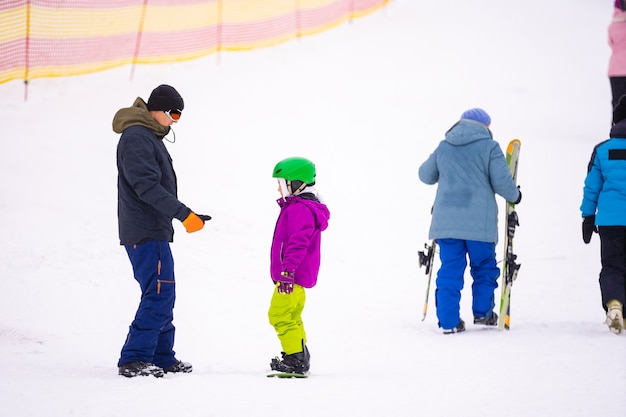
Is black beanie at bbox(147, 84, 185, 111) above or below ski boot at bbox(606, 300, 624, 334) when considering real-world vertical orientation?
above

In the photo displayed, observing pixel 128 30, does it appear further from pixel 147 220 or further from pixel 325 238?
pixel 147 220

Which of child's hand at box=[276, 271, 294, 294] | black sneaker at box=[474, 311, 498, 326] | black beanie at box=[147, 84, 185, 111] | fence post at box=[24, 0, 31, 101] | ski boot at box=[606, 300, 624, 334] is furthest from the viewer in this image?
fence post at box=[24, 0, 31, 101]

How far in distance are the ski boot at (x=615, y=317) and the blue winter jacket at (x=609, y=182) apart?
62 centimetres

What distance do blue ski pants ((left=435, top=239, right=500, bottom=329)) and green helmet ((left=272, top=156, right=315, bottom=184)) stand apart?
2.16 m

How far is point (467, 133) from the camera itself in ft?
24.4

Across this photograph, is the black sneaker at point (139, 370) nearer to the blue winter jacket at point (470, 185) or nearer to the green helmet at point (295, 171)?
the green helmet at point (295, 171)

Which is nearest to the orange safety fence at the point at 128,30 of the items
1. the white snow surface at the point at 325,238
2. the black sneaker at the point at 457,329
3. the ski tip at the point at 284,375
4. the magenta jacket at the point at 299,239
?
the white snow surface at the point at 325,238

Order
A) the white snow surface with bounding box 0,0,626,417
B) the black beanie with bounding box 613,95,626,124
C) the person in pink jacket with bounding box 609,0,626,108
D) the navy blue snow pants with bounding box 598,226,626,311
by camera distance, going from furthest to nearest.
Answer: the person in pink jacket with bounding box 609,0,626,108 < the black beanie with bounding box 613,95,626,124 < the navy blue snow pants with bounding box 598,226,626,311 < the white snow surface with bounding box 0,0,626,417

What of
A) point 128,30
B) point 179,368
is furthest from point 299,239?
point 128,30

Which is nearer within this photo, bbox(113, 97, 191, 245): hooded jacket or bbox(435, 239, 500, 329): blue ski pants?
bbox(113, 97, 191, 245): hooded jacket

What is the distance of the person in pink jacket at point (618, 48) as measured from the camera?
42.5ft

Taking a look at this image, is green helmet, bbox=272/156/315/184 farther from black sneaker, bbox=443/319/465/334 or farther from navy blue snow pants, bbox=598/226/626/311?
navy blue snow pants, bbox=598/226/626/311

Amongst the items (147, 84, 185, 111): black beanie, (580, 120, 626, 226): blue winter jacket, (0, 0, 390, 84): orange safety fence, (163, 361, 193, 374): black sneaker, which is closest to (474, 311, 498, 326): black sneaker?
(580, 120, 626, 226): blue winter jacket

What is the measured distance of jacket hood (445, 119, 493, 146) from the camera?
743 cm
